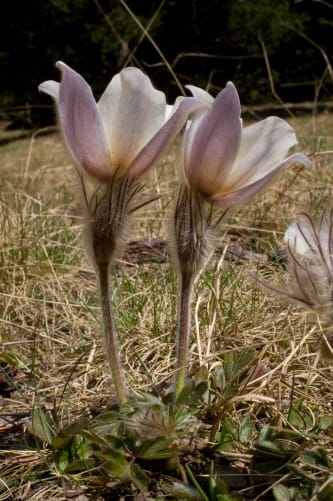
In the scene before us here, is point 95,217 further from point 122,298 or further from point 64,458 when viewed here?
point 122,298

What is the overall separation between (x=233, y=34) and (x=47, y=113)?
3.21m

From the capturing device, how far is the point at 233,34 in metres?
10.1

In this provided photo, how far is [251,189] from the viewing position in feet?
2.69

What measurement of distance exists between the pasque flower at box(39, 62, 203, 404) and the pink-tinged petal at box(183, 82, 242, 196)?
29mm

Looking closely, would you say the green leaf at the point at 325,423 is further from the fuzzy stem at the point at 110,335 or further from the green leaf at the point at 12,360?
the green leaf at the point at 12,360

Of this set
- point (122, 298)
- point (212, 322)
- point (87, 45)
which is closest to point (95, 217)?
point (212, 322)

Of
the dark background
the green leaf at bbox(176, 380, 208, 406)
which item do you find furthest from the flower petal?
the dark background

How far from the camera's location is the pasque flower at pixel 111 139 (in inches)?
30.1

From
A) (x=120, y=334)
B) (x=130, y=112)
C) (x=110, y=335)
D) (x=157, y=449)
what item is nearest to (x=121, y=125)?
(x=130, y=112)

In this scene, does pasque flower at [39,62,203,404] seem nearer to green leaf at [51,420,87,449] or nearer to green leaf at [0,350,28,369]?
green leaf at [51,420,87,449]

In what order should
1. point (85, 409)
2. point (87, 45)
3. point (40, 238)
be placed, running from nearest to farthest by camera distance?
point (85, 409), point (40, 238), point (87, 45)

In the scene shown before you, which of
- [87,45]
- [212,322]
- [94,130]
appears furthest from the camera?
[87,45]

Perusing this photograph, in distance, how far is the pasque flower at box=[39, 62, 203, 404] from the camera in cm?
77

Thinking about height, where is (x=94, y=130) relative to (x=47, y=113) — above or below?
above
